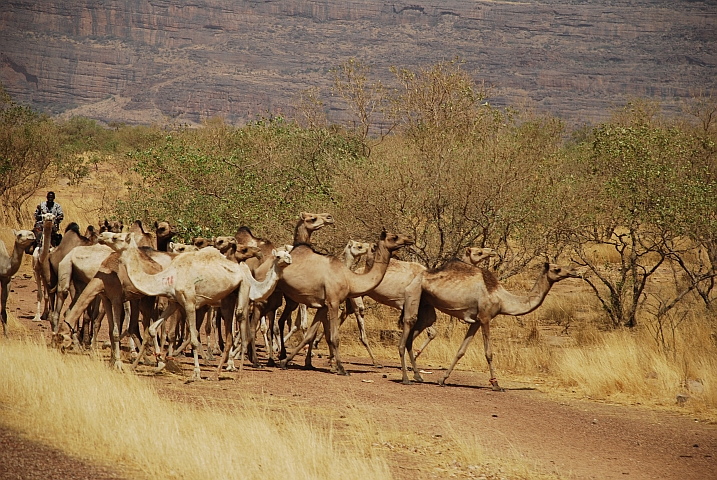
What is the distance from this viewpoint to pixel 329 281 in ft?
45.9

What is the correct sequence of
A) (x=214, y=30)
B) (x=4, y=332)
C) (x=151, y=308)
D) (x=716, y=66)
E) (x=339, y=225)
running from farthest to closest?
(x=214, y=30) → (x=716, y=66) → (x=339, y=225) → (x=4, y=332) → (x=151, y=308)

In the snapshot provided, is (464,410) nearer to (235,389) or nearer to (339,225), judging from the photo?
(235,389)

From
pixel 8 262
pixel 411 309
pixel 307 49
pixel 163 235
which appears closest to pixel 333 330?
pixel 411 309

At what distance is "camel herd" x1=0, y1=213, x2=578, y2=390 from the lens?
41.3 feet

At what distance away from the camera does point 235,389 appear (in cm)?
1210

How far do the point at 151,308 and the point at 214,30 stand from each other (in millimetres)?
151170

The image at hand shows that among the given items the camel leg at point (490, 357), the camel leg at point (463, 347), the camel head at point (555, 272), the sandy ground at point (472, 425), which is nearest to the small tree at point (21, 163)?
the sandy ground at point (472, 425)

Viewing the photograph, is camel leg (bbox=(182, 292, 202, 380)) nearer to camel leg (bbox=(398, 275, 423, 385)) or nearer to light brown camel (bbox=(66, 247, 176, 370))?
light brown camel (bbox=(66, 247, 176, 370))

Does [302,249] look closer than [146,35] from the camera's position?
Yes

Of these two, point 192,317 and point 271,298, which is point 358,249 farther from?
point 192,317

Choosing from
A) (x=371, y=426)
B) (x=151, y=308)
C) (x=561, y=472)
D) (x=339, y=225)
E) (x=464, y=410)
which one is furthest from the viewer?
(x=339, y=225)

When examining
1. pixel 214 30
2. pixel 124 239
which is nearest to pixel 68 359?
pixel 124 239

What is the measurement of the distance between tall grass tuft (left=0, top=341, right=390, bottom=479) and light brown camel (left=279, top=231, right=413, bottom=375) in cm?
342

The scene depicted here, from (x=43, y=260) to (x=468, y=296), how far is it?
721 cm
